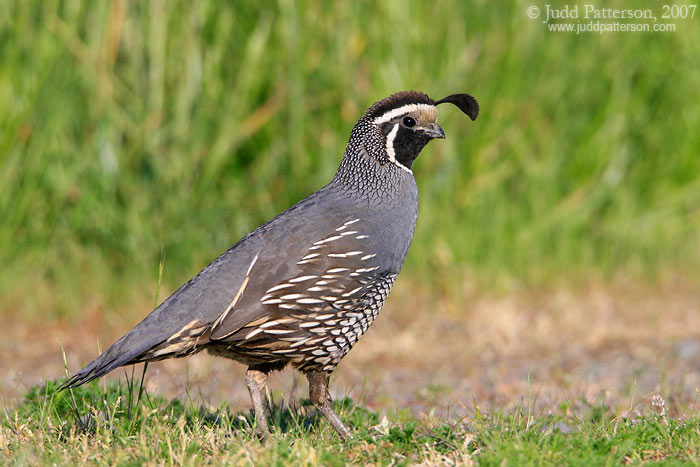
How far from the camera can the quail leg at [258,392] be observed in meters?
4.57

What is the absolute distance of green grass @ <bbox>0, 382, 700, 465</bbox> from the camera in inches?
149

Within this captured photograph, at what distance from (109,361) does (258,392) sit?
82 cm

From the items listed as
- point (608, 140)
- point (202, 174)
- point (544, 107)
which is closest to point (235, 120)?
point (202, 174)

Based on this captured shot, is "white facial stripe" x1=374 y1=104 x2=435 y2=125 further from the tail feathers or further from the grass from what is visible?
the grass

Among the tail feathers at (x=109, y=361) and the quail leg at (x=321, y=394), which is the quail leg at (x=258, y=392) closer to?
the quail leg at (x=321, y=394)

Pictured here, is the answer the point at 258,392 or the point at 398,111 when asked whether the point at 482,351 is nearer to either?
the point at 398,111

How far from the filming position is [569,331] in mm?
8047

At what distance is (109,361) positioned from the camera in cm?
431

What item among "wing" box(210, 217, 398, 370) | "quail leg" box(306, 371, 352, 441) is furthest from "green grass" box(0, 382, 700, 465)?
"wing" box(210, 217, 398, 370)

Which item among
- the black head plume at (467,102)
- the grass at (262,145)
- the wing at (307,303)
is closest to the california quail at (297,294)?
the wing at (307,303)

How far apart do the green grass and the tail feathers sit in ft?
0.54

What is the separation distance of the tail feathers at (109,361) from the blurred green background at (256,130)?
3.59 metres

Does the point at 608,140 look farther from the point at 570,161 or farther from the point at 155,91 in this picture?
the point at 155,91

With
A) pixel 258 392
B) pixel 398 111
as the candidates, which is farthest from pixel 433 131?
pixel 258 392
